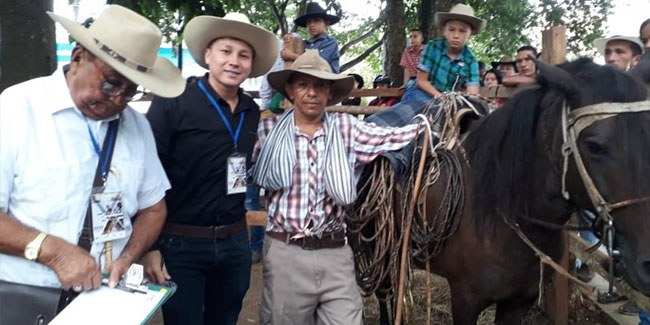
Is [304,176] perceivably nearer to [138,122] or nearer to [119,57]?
[138,122]

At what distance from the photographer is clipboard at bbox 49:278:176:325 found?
65.7 inches

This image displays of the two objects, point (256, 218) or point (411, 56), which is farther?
point (411, 56)

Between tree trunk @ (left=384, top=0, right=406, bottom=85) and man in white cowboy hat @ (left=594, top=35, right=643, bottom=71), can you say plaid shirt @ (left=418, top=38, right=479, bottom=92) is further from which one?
tree trunk @ (left=384, top=0, right=406, bottom=85)

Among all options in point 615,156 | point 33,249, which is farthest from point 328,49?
point 33,249

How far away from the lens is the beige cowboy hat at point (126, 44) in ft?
5.84

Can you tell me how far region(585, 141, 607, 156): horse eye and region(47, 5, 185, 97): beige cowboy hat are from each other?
1.60 meters

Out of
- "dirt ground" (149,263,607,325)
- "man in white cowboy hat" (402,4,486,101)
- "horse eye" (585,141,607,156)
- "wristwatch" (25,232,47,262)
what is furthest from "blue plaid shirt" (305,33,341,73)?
"wristwatch" (25,232,47,262)

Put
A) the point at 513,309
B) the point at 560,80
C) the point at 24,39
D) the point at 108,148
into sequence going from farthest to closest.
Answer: the point at 24,39, the point at 513,309, the point at 560,80, the point at 108,148

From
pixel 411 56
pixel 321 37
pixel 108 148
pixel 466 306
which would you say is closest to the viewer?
pixel 108 148

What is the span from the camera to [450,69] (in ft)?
14.5

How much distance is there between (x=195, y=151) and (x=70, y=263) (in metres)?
0.82

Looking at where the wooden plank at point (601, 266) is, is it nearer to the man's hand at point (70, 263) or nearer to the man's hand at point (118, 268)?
the man's hand at point (118, 268)

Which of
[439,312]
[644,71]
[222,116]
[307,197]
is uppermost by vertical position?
[644,71]

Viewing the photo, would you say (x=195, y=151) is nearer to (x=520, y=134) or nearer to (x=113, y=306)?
(x=113, y=306)
